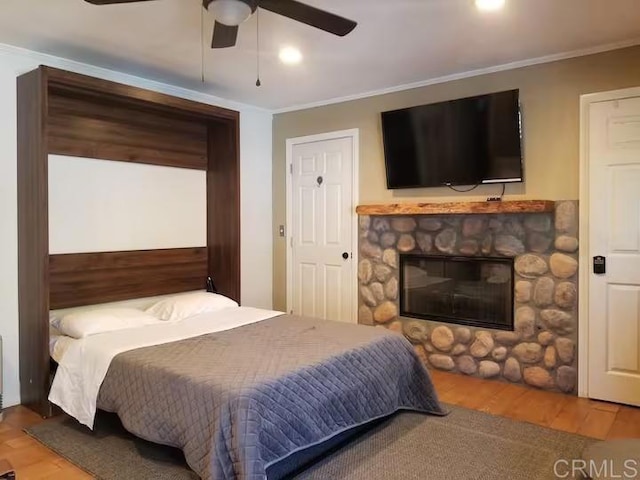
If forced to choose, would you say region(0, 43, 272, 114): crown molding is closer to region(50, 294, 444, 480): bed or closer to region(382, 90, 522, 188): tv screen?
region(382, 90, 522, 188): tv screen

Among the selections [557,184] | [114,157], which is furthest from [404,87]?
→ [114,157]

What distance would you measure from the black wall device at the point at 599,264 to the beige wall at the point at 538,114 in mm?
454

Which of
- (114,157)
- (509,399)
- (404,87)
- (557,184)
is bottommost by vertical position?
(509,399)

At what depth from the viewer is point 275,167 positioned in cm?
520

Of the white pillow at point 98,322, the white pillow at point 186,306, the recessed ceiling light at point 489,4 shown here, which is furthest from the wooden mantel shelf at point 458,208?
the white pillow at point 98,322

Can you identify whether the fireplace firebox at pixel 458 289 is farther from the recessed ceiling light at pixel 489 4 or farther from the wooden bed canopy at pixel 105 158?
the recessed ceiling light at pixel 489 4

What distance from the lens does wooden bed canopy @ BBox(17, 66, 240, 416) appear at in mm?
3127

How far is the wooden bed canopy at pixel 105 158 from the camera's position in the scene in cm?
313

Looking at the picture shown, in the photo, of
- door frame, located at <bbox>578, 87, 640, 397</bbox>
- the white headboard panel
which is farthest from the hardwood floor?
the white headboard panel

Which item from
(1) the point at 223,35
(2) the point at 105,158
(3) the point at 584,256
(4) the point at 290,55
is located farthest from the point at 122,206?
(3) the point at 584,256

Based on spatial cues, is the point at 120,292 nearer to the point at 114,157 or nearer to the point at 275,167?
the point at 114,157

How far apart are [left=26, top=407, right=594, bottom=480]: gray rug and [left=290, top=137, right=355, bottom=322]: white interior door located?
1.85 meters

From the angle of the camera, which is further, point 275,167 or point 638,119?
point 275,167

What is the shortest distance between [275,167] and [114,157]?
5.72 feet
